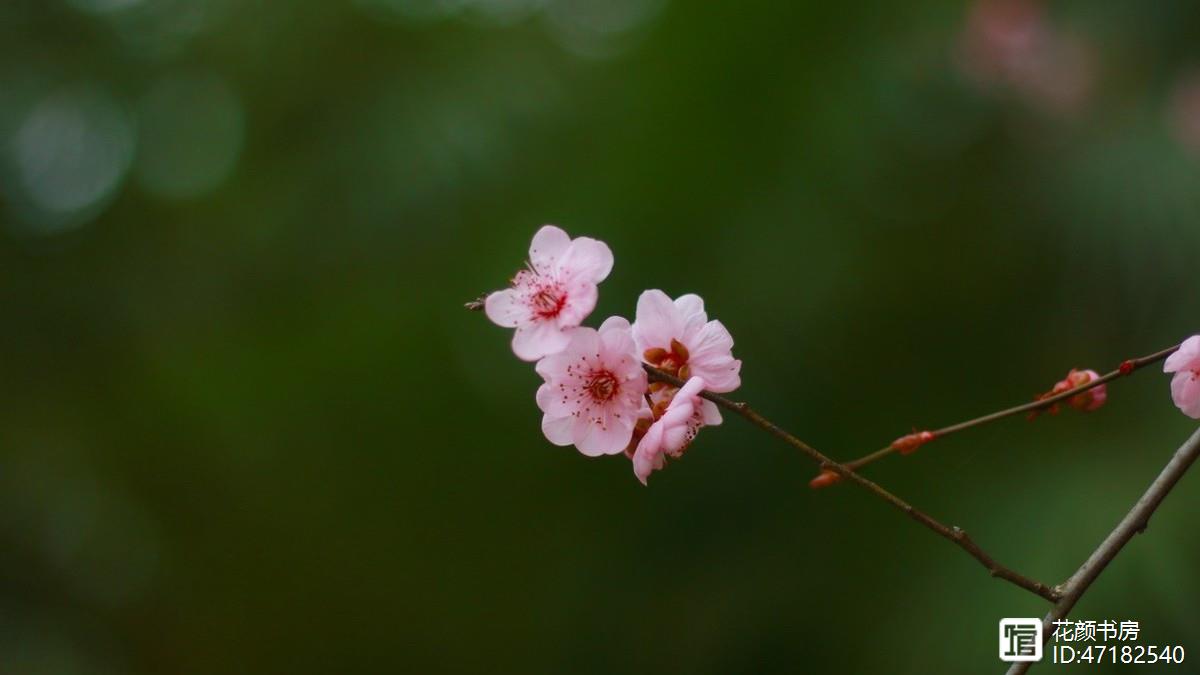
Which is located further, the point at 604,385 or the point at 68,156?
the point at 68,156

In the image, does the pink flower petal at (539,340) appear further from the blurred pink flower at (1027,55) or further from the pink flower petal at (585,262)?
the blurred pink flower at (1027,55)

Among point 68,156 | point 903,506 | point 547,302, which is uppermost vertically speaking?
point 68,156

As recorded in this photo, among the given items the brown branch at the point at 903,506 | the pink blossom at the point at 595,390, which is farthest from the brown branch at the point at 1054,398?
the pink blossom at the point at 595,390

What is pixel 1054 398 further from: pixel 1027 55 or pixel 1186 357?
pixel 1027 55

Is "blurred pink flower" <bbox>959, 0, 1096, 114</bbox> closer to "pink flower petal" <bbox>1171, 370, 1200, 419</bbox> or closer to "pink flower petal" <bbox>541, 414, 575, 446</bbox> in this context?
"pink flower petal" <bbox>1171, 370, 1200, 419</bbox>

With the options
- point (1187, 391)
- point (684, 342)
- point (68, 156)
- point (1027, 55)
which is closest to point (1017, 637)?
point (1187, 391)

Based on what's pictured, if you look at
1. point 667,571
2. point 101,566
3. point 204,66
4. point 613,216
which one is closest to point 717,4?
point 613,216

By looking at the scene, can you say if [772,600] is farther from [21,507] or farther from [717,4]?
[21,507]
